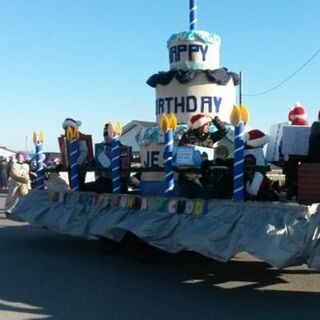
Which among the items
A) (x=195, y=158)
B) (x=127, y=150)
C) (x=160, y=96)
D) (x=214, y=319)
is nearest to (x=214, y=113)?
(x=160, y=96)

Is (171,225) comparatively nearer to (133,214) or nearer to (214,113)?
(133,214)

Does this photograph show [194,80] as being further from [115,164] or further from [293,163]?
[293,163]

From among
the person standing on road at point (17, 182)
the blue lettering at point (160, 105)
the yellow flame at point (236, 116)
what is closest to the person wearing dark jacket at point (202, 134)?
the yellow flame at point (236, 116)

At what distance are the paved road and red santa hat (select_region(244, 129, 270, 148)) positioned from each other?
1.70 meters

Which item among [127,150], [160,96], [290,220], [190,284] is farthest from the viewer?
[160,96]

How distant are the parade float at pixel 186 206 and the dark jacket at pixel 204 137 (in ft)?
0.90

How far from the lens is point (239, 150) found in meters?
6.77

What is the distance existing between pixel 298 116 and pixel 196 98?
288cm

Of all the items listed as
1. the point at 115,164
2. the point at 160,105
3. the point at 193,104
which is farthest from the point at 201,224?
the point at 160,105

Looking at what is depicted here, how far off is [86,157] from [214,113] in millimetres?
2429

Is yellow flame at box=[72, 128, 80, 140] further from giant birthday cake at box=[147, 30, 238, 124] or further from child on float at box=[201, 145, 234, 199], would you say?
child on float at box=[201, 145, 234, 199]

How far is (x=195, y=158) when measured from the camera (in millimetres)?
7570

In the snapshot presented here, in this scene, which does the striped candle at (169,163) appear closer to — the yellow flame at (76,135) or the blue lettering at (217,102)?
the yellow flame at (76,135)

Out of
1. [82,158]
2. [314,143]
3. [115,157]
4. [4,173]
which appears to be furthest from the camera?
[4,173]
